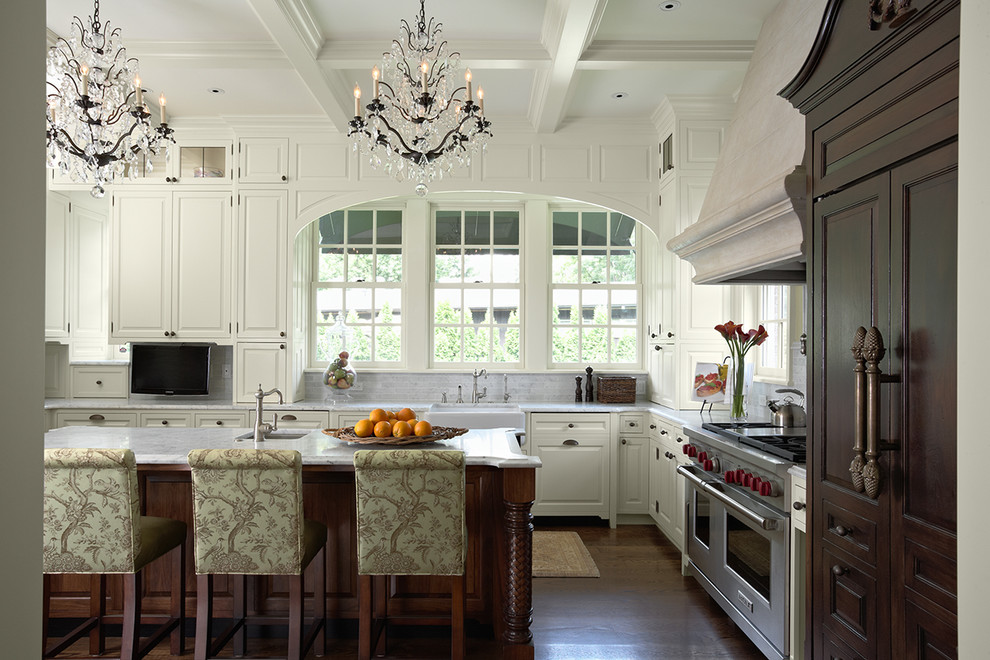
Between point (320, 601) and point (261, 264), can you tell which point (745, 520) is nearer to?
point (320, 601)

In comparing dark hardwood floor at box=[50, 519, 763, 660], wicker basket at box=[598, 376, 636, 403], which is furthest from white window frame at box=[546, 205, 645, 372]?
dark hardwood floor at box=[50, 519, 763, 660]

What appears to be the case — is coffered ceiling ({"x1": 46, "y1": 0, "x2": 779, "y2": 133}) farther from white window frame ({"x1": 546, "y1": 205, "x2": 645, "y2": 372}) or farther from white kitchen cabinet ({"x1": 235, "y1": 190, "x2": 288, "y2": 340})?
white window frame ({"x1": 546, "y1": 205, "x2": 645, "y2": 372})

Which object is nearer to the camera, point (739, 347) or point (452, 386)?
point (739, 347)

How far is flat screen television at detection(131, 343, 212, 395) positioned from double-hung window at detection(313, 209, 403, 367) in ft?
3.05

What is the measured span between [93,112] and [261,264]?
7.48ft

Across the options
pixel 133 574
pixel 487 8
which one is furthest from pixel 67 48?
pixel 133 574

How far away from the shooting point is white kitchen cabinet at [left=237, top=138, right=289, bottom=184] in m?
5.16

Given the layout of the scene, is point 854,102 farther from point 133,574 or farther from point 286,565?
point 133,574

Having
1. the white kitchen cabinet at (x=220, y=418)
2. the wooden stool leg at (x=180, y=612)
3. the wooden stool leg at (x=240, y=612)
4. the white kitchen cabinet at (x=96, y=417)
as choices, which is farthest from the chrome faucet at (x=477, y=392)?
the wooden stool leg at (x=180, y=612)

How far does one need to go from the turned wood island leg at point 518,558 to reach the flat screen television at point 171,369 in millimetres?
3408

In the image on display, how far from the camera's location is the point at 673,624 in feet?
10.9

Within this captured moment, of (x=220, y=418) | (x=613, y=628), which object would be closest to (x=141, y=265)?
(x=220, y=418)

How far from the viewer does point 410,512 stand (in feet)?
8.57

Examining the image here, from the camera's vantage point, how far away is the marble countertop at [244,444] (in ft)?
9.32
